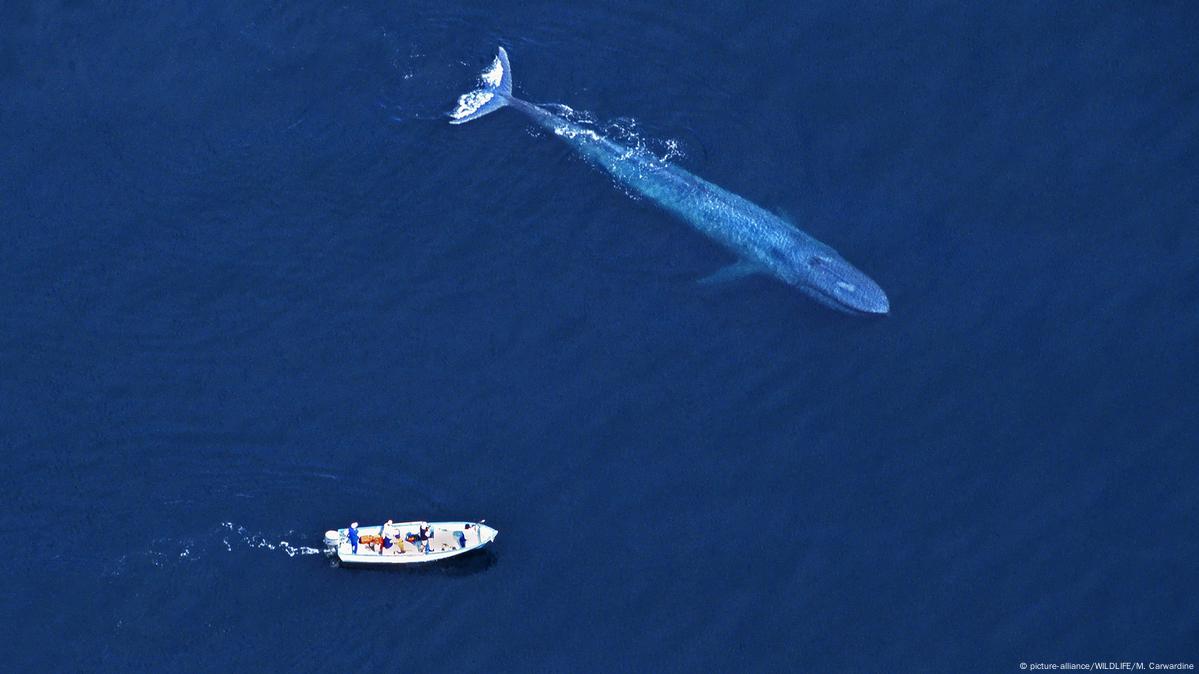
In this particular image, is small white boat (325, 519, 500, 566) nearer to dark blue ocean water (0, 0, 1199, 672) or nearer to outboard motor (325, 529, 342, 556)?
outboard motor (325, 529, 342, 556)

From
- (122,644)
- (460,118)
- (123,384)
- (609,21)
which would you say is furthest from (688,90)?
(122,644)

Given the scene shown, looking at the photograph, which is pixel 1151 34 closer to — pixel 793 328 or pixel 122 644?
pixel 793 328

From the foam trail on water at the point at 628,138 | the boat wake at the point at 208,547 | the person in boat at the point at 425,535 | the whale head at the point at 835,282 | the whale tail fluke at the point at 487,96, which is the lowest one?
the boat wake at the point at 208,547

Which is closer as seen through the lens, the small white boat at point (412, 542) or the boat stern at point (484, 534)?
the boat stern at point (484, 534)

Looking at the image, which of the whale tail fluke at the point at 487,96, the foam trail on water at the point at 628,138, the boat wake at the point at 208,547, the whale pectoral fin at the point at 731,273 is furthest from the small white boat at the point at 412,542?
the whale tail fluke at the point at 487,96

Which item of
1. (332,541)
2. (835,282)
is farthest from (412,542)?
(835,282)

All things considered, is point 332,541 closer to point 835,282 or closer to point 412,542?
point 412,542

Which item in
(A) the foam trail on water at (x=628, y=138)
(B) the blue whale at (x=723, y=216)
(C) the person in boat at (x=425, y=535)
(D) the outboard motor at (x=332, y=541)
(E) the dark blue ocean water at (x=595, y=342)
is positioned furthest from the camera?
(A) the foam trail on water at (x=628, y=138)

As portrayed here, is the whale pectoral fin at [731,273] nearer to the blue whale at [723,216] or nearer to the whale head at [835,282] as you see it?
the blue whale at [723,216]
